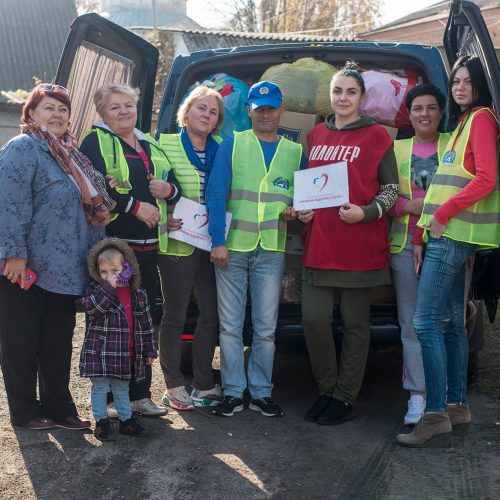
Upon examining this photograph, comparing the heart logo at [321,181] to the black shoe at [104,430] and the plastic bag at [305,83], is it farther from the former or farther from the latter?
the black shoe at [104,430]

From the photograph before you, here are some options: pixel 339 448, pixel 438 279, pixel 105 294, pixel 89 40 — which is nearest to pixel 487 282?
pixel 438 279

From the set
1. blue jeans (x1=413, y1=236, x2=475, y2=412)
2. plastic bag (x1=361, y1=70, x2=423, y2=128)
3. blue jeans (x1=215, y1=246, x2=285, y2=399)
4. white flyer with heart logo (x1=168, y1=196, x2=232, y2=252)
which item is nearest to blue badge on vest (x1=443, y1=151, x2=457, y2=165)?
blue jeans (x1=413, y1=236, x2=475, y2=412)

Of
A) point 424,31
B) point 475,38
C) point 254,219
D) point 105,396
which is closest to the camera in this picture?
point 475,38

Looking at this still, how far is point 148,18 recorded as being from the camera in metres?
46.0

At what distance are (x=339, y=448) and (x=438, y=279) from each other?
1.05 meters

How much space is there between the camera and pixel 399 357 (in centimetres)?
698

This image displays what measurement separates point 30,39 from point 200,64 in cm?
2469

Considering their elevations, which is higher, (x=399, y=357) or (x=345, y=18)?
(x=345, y=18)

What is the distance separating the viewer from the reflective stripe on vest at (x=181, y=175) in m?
5.22

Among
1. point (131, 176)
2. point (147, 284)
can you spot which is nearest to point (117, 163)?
point (131, 176)

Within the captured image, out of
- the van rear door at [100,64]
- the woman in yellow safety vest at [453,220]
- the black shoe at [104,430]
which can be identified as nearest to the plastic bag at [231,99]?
the van rear door at [100,64]

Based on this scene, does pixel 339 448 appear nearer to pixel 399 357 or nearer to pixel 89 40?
pixel 399 357

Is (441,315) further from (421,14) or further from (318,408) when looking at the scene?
(421,14)

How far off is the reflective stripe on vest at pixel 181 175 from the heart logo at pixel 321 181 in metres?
0.73
